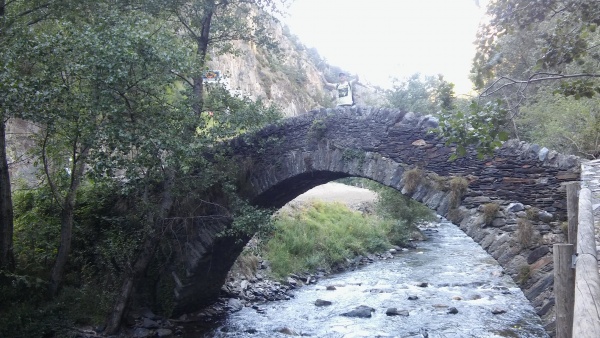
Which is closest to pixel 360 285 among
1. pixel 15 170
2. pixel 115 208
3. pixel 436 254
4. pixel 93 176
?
pixel 436 254

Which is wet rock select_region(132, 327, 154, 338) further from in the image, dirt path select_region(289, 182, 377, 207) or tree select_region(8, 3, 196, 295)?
dirt path select_region(289, 182, 377, 207)

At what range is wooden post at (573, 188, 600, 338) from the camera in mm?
1621

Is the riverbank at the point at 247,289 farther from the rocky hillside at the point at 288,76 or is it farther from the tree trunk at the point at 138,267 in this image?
the rocky hillside at the point at 288,76

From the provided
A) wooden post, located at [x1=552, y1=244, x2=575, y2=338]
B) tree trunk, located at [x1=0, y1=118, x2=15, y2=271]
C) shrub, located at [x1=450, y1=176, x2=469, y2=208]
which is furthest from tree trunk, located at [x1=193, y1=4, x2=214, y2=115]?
wooden post, located at [x1=552, y1=244, x2=575, y2=338]

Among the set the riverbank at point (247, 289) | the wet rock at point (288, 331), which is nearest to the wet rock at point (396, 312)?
the wet rock at point (288, 331)

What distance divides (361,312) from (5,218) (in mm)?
6457

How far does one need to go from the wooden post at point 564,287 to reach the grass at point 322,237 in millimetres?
10349

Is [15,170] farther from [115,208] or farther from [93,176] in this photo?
[93,176]

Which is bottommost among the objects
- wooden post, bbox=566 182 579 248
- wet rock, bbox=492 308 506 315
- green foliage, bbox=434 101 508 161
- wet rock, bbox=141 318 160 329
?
wet rock, bbox=141 318 160 329

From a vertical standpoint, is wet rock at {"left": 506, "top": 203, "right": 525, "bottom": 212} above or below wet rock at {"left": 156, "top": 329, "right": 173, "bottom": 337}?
above

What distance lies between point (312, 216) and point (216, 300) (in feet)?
23.3

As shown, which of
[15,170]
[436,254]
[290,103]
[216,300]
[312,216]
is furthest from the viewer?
[290,103]

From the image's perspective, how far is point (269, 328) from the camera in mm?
9125

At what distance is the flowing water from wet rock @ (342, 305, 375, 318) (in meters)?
0.13
